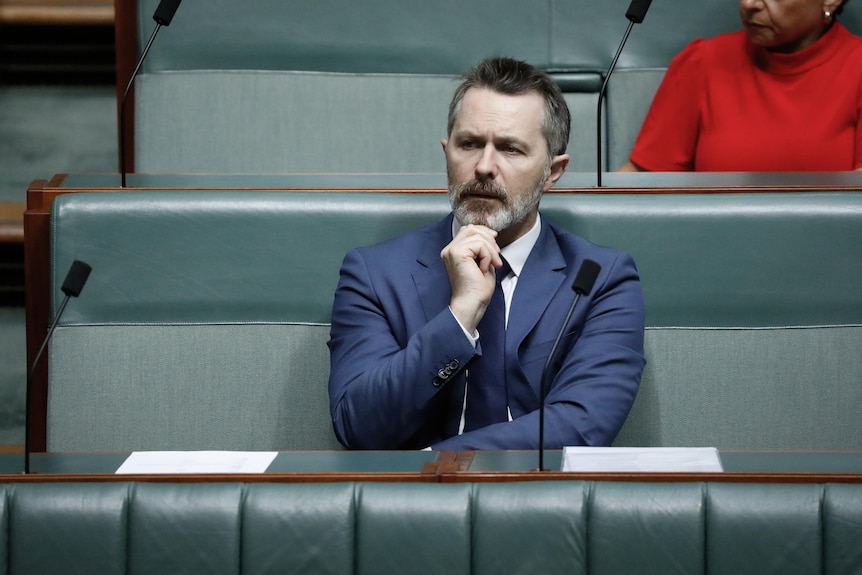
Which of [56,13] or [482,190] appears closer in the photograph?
[482,190]

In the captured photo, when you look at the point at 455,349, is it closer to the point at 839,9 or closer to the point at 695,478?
the point at 695,478

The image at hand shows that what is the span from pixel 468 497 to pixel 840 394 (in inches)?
21.5

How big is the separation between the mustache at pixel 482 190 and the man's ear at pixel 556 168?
68 millimetres

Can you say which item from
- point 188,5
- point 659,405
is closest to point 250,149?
point 188,5

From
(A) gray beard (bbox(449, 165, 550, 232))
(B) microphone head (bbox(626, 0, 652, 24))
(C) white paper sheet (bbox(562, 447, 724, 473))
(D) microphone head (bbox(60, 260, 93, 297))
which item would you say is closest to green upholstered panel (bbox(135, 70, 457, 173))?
(B) microphone head (bbox(626, 0, 652, 24))

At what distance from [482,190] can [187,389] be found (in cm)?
31

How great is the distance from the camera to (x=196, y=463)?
0.68 m

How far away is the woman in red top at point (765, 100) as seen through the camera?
4.41 feet

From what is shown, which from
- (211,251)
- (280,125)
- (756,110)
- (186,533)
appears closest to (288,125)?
(280,125)

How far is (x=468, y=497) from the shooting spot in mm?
596

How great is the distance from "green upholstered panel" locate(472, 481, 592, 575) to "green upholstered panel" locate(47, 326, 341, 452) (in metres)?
0.46

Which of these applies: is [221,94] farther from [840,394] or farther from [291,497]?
[291,497]

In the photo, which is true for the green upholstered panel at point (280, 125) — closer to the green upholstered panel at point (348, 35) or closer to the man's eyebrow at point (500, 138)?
the green upholstered panel at point (348, 35)

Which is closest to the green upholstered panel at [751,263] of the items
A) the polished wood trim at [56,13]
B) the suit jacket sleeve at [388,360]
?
the suit jacket sleeve at [388,360]
